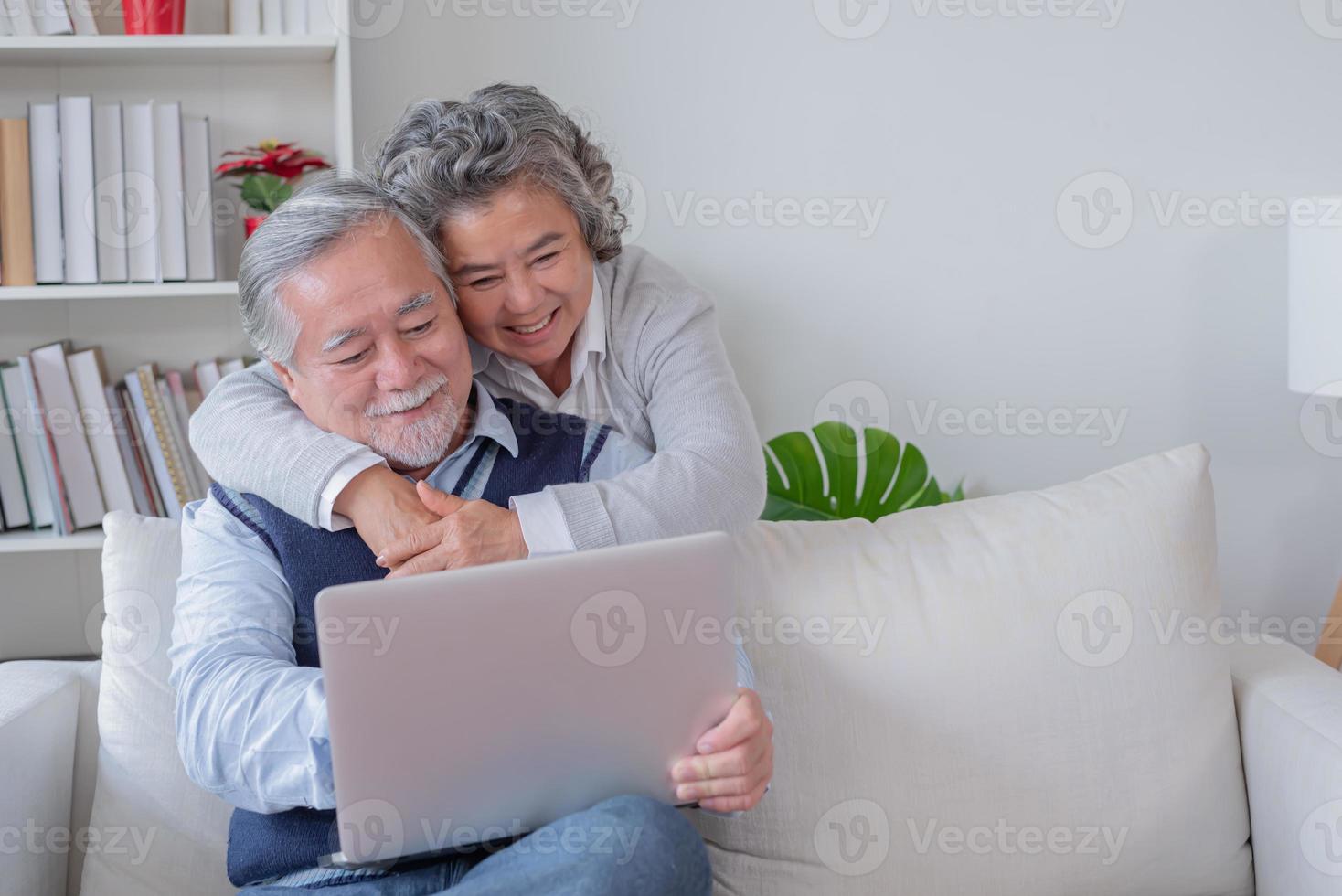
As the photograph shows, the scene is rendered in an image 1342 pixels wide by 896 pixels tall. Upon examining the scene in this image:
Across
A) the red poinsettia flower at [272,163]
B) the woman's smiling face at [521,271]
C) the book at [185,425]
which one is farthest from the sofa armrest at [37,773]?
the red poinsettia flower at [272,163]

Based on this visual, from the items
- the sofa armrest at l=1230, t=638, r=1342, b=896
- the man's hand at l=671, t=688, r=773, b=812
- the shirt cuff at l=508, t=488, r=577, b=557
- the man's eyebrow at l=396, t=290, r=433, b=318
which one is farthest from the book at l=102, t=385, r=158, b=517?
the sofa armrest at l=1230, t=638, r=1342, b=896

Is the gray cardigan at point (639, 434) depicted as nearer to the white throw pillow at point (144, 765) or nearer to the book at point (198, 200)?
the white throw pillow at point (144, 765)

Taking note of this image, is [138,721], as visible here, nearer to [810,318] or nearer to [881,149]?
[810,318]

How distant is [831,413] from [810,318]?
197mm

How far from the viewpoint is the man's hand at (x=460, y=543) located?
1.35 m

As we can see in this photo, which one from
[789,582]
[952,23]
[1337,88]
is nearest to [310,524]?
[789,582]

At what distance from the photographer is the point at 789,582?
1.58 metres

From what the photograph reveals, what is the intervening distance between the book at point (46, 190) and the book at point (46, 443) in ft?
0.59

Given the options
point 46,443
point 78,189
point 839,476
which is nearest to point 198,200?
point 78,189

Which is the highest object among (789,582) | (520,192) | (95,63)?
(95,63)

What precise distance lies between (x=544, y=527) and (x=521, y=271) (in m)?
0.37

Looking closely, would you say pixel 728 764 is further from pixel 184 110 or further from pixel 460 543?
pixel 184 110

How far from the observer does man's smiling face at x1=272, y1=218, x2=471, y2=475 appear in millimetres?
1443

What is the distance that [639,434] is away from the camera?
171 cm
